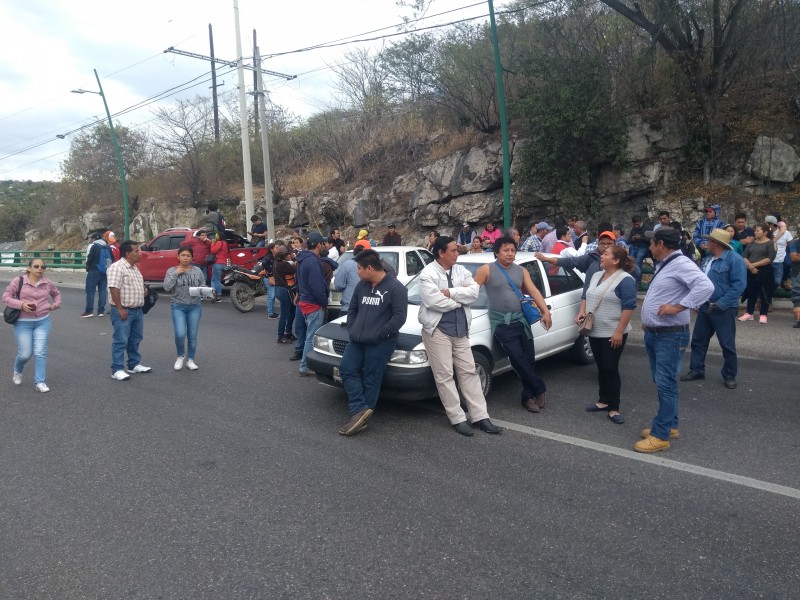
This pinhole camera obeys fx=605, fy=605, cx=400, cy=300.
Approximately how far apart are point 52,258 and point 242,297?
2076 cm

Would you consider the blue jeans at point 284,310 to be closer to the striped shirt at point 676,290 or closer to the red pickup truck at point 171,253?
the striped shirt at point 676,290

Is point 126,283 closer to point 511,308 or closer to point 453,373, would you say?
point 453,373

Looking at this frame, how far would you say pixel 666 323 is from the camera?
4930 mm

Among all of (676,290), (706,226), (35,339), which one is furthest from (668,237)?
(706,226)

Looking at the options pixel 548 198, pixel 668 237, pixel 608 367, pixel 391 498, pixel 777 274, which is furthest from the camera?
pixel 548 198

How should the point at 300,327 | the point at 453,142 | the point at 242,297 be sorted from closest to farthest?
the point at 300,327 → the point at 242,297 → the point at 453,142

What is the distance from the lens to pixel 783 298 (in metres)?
11.2

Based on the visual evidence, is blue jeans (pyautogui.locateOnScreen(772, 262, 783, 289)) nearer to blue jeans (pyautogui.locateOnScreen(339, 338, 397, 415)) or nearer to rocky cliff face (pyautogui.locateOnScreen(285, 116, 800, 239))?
rocky cliff face (pyautogui.locateOnScreen(285, 116, 800, 239))

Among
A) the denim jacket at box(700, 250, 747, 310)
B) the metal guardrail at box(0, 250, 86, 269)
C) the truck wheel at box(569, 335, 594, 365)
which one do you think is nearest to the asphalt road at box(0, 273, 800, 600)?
the truck wheel at box(569, 335, 594, 365)

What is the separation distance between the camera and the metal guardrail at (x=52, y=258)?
90.0ft

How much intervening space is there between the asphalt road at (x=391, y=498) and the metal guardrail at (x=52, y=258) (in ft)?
67.1

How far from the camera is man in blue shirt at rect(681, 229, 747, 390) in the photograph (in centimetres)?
647

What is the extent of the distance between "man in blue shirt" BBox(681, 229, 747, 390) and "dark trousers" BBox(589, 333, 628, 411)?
5.29ft

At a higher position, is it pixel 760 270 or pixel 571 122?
pixel 571 122
